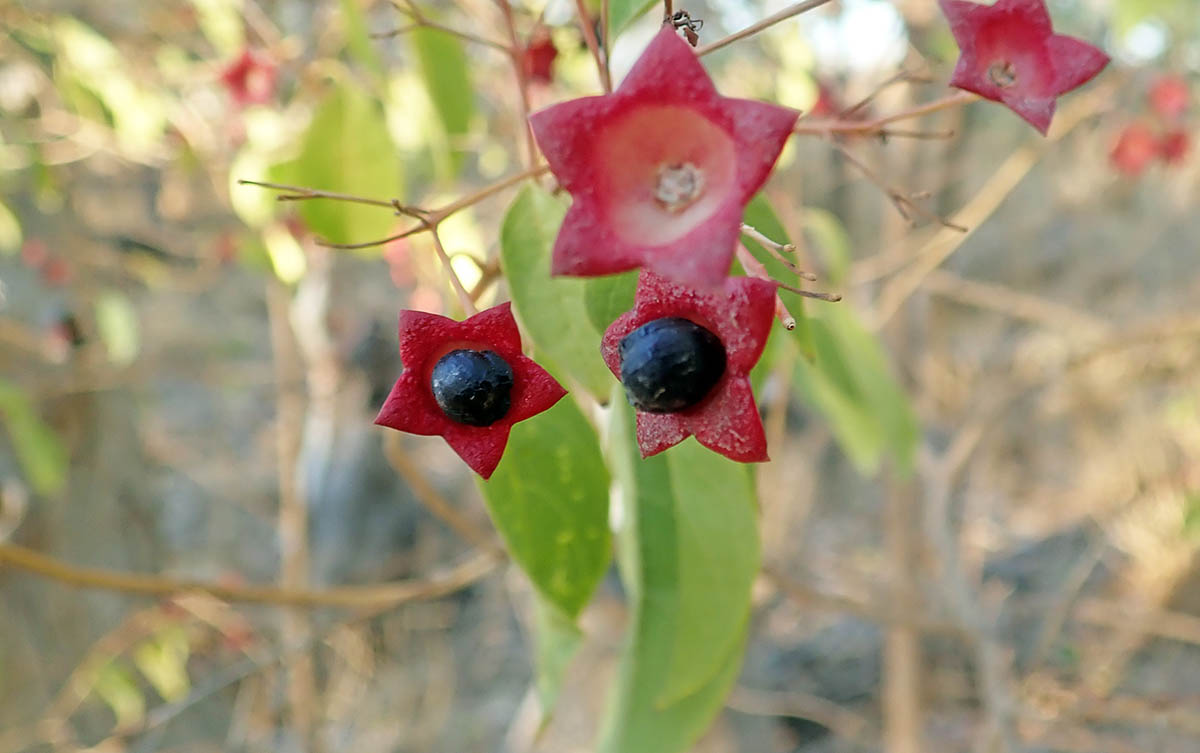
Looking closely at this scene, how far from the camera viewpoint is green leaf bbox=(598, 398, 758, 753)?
52cm

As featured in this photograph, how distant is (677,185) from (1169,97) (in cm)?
184

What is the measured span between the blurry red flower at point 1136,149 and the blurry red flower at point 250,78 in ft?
5.18

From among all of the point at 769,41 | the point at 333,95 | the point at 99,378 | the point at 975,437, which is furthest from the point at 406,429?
the point at 99,378

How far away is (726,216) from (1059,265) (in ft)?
22.3

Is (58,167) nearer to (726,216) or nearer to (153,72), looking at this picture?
(153,72)

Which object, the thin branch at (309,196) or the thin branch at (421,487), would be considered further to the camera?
the thin branch at (421,487)

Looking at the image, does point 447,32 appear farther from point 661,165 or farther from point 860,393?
point 860,393

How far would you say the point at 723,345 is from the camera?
35cm

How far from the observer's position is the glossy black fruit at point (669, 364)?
0.32m

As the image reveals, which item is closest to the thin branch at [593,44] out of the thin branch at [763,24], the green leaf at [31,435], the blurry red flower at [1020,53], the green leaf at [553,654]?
the thin branch at [763,24]

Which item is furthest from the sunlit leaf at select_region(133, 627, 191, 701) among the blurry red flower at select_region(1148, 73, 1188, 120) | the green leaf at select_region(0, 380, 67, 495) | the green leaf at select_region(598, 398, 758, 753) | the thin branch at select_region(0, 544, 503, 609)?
the blurry red flower at select_region(1148, 73, 1188, 120)

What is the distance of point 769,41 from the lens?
5.63 feet

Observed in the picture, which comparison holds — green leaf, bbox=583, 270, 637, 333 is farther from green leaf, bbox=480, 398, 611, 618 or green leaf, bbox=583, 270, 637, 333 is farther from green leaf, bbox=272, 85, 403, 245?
green leaf, bbox=272, 85, 403, 245

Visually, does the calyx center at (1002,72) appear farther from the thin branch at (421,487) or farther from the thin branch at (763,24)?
the thin branch at (421,487)
